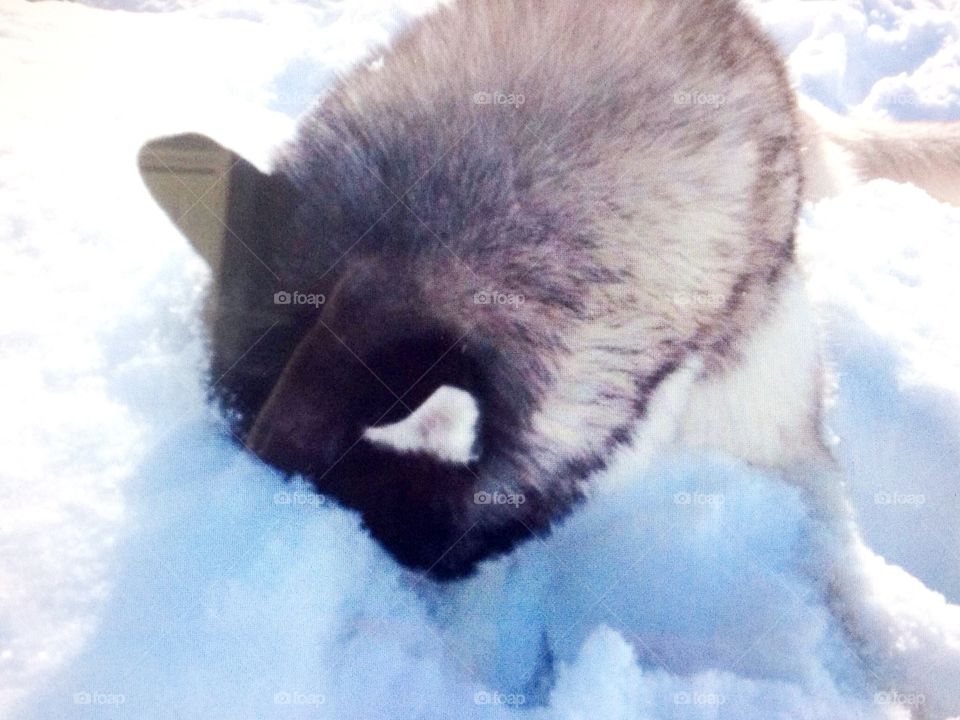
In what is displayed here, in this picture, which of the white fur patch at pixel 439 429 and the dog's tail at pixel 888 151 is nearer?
the white fur patch at pixel 439 429

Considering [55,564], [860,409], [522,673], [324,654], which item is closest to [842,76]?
[860,409]

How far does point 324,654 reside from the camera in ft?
3.72

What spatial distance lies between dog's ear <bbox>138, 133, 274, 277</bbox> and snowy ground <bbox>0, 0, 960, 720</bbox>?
0.41 feet

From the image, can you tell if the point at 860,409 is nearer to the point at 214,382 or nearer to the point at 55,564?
the point at 214,382

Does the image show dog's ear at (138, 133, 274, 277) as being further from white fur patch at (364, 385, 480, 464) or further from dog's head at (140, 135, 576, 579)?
white fur patch at (364, 385, 480, 464)

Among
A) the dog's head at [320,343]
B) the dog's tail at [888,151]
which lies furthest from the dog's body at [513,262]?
the dog's tail at [888,151]

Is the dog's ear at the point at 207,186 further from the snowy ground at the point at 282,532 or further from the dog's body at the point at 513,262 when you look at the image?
the snowy ground at the point at 282,532

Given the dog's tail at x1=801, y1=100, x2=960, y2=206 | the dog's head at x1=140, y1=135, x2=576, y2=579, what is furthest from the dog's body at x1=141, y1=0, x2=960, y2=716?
the dog's tail at x1=801, y1=100, x2=960, y2=206

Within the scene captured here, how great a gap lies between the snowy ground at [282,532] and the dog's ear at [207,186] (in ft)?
0.41

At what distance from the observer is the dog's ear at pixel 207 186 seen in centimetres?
106

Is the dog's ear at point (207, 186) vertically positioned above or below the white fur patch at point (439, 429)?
above

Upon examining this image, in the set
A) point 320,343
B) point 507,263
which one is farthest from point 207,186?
point 507,263

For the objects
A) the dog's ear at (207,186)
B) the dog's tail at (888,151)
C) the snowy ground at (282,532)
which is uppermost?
the dog's ear at (207,186)

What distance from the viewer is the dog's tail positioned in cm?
194
